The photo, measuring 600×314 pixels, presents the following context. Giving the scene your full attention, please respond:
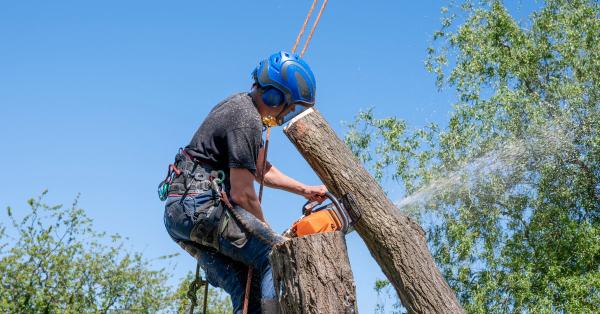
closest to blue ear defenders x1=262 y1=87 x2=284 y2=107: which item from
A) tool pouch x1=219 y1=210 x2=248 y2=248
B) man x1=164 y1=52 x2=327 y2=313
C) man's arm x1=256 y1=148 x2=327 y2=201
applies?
man x1=164 y1=52 x2=327 y2=313

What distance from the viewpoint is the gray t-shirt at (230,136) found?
378 centimetres

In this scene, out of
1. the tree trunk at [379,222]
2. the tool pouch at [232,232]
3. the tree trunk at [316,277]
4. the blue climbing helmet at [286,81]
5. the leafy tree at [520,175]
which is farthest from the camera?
the leafy tree at [520,175]

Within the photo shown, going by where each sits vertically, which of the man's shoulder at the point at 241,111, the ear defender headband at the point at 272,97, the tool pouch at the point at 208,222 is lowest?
the tool pouch at the point at 208,222

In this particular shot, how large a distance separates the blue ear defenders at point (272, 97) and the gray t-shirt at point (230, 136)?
0.08 meters

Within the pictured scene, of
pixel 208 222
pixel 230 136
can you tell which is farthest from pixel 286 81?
pixel 208 222

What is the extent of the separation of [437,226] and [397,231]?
7.98 metres

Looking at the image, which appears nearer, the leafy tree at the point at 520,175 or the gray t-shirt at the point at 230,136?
the gray t-shirt at the point at 230,136

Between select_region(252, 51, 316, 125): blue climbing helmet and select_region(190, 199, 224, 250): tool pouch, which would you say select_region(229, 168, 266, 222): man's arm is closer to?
select_region(190, 199, 224, 250): tool pouch

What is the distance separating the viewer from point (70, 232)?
1700 cm

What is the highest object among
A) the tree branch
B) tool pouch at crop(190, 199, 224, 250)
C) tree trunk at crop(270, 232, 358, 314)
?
the tree branch

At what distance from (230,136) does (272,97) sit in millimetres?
343

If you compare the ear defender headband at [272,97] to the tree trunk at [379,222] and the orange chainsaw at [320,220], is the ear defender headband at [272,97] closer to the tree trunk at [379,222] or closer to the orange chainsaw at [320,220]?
the orange chainsaw at [320,220]

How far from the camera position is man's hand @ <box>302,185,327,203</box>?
13.8 ft

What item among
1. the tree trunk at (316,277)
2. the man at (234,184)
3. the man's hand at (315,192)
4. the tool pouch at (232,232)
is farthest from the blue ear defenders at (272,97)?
the tree trunk at (316,277)
